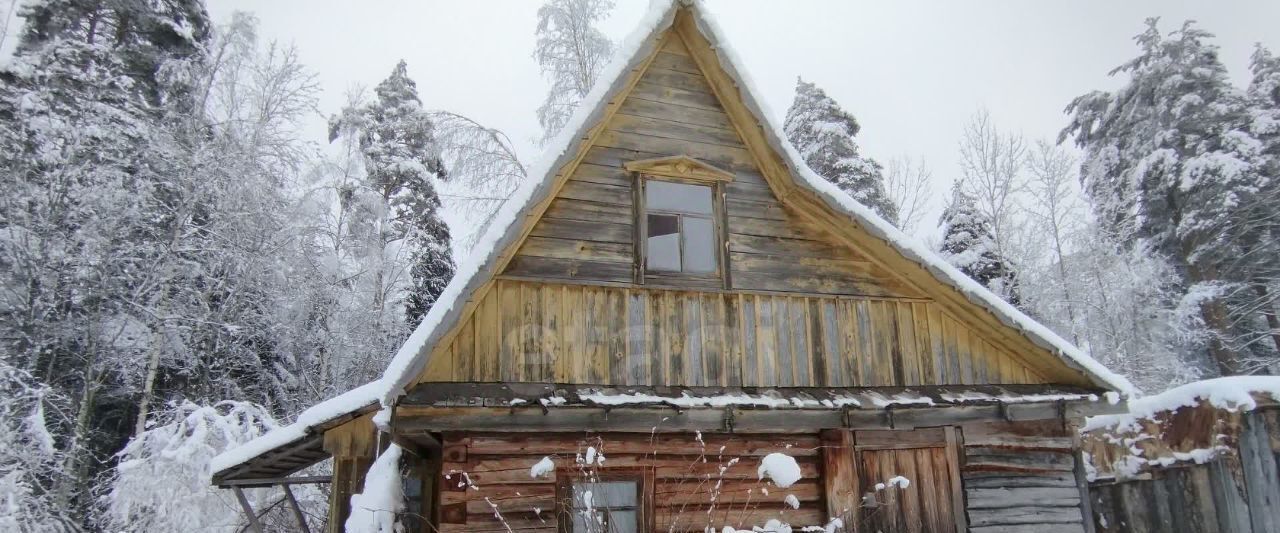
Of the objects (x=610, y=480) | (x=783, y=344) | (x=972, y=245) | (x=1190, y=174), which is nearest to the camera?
(x=610, y=480)

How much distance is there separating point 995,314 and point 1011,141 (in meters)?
15.7

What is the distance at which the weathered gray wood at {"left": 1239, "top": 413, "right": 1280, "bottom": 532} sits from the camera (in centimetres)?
840

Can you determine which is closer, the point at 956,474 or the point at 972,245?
the point at 956,474

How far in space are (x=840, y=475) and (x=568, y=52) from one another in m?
12.1

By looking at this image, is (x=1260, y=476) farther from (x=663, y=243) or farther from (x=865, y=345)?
(x=663, y=243)

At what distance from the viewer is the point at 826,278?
9359 millimetres

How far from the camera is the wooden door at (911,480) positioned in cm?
887

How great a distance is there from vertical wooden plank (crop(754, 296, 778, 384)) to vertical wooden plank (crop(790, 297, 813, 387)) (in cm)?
24

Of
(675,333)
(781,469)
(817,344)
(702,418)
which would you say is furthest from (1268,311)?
(781,469)

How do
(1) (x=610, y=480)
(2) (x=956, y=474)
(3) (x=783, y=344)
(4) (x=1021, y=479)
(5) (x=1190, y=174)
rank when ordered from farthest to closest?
(5) (x=1190, y=174) < (4) (x=1021, y=479) < (2) (x=956, y=474) < (3) (x=783, y=344) < (1) (x=610, y=480)

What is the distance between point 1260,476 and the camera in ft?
27.9

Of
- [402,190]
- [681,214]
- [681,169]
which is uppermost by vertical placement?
[402,190]

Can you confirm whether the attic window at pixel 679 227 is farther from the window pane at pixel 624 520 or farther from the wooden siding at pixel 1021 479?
the wooden siding at pixel 1021 479

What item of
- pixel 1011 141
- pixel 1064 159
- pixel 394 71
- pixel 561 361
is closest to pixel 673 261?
pixel 561 361
